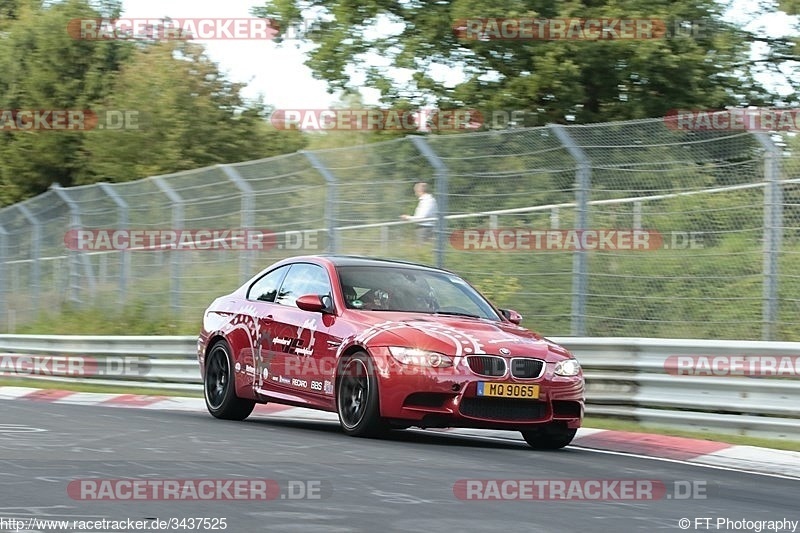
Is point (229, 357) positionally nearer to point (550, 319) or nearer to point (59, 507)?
point (550, 319)

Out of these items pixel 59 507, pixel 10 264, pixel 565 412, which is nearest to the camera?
pixel 59 507

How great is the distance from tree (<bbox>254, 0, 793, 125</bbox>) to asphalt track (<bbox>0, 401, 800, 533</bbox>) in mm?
12940

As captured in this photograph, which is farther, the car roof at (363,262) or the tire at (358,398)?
the car roof at (363,262)

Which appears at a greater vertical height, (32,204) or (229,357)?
(32,204)

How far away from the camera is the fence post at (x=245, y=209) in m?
17.5

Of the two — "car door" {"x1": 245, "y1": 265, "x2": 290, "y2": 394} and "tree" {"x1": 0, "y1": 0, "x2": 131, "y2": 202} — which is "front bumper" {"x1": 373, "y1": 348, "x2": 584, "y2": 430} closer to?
"car door" {"x1": 245, "y1": 265, "x2": 290, "y2": 394}

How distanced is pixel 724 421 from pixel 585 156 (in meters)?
3.26

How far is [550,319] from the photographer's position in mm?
13367

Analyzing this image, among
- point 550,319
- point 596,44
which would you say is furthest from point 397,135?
point 550,319

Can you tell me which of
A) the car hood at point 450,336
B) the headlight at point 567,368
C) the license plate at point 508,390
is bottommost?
the license plate at point 508,390

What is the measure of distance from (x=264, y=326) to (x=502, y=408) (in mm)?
2640

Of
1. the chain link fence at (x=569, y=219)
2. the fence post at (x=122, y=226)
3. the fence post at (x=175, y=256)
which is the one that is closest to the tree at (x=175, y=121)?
the fence post at (x=122, y=226)

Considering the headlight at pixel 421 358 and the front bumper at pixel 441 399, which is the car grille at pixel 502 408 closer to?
the front bumper at pixel 441 399

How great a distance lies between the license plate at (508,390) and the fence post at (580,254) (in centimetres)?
325
